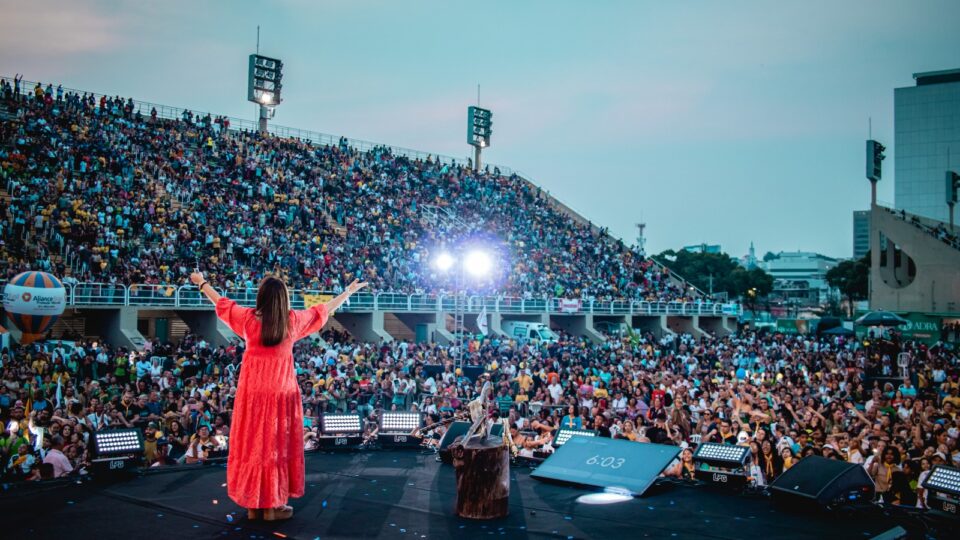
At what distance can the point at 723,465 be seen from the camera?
26.7 ft

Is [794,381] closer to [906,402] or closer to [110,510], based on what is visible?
[906,402]

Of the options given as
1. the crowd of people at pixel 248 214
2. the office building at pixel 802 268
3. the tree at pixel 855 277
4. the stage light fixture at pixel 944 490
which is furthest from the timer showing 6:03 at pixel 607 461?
the office building at pixel 802 268

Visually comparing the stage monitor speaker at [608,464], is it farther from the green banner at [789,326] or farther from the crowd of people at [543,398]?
the green banner at [789,326]

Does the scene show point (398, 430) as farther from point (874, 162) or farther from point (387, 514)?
point (874, 162)

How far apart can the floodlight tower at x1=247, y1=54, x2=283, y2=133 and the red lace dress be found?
32.6m

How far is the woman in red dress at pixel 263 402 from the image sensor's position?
582 cm

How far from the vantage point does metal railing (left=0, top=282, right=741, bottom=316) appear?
2066cm

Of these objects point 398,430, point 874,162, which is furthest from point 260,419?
point 874,162

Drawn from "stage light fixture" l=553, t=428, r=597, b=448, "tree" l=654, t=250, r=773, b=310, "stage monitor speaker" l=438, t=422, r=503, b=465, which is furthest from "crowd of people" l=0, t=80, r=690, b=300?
"tree" l=654, t=250, r=773, b=310

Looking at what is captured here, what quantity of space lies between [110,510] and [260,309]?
229 centimetres

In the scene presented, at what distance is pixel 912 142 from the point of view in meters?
78.5

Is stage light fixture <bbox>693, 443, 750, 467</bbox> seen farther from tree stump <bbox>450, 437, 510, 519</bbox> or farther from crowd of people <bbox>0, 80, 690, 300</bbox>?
crowd of people <bbox>0, 80, 690, 300</bbox>

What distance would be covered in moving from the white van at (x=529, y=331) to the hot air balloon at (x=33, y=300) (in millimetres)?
15792

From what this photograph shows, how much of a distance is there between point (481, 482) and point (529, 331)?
2216cm
